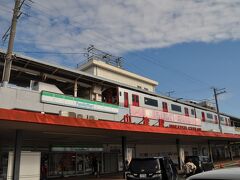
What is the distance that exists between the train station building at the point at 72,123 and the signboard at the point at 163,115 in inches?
4.5

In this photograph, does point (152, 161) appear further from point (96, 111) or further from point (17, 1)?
point (17, 1)

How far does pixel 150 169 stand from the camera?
14.5 metres

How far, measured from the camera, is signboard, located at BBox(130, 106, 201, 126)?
32.5m

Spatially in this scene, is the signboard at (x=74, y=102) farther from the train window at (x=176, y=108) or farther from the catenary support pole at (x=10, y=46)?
the train window at (x=176, y=108)

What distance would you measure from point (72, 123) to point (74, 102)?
373 inches

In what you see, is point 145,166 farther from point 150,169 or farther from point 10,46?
point 10,46

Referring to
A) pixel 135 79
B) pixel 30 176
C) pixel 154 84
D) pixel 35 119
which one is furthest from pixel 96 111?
pixel 154 84

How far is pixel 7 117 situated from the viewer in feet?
43.9

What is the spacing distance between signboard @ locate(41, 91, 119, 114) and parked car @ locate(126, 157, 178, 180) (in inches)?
435

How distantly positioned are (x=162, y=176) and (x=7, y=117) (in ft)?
25.4

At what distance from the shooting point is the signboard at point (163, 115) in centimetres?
3247

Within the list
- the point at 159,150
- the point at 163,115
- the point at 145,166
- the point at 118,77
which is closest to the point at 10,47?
the point at 145,166

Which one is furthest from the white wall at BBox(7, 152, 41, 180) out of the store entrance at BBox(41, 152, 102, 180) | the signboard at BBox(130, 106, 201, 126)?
the signboard at BBox(130, 106, 201, 126)

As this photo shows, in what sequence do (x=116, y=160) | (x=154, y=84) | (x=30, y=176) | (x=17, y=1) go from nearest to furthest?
(x=30, y=176) → (x=17, y=1) → (x=116, y=160) → (x=154, y=84)
